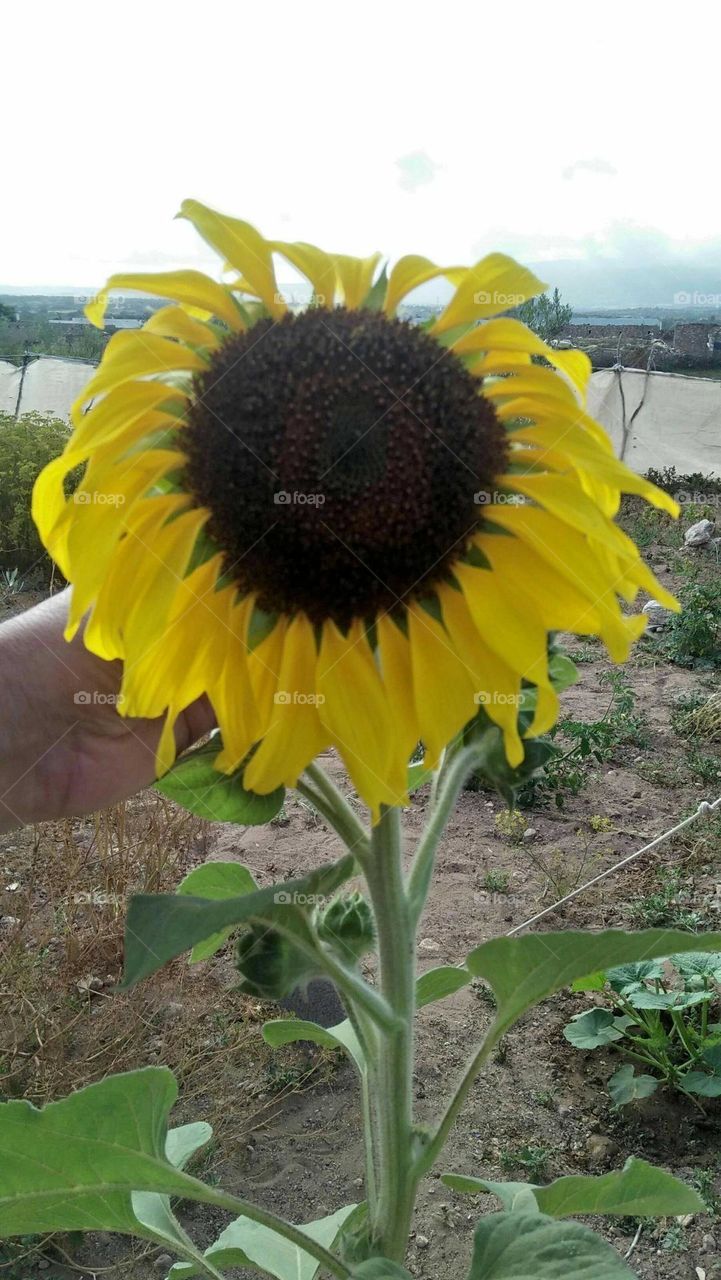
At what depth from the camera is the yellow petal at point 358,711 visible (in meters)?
0.75

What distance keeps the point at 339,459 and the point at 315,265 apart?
188 millimetres

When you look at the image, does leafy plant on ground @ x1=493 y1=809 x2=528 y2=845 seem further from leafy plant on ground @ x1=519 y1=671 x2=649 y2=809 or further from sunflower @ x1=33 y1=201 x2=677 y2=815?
sunflower @ x1=33 y1=201 x2=677 y2=815

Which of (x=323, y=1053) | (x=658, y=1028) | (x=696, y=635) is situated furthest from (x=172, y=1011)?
(x=696, y=635)

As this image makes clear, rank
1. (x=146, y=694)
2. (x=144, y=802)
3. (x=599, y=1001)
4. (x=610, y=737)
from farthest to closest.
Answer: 1. (x=610, y=737)
2. (x=144, y=802)
3. (x=599, y=1001)
4. (x=146, y=694)

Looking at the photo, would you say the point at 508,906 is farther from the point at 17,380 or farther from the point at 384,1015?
the point at 17,380

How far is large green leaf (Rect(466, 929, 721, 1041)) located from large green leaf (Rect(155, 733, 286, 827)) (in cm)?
25

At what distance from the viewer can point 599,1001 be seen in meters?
3.02

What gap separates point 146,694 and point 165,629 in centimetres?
6

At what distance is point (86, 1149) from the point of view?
0.92 metres

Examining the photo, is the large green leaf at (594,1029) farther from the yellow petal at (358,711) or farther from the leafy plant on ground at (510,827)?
the yellow petal at (358,711)

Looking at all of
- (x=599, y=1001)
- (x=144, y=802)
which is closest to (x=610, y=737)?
(x=599, y=1001)

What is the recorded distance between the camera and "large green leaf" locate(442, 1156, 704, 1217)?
1069mm

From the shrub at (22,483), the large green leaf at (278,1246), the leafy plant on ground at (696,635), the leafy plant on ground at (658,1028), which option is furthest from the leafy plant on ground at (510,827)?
the shrub at (22,483)

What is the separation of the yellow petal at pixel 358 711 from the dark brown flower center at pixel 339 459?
0.02 m
